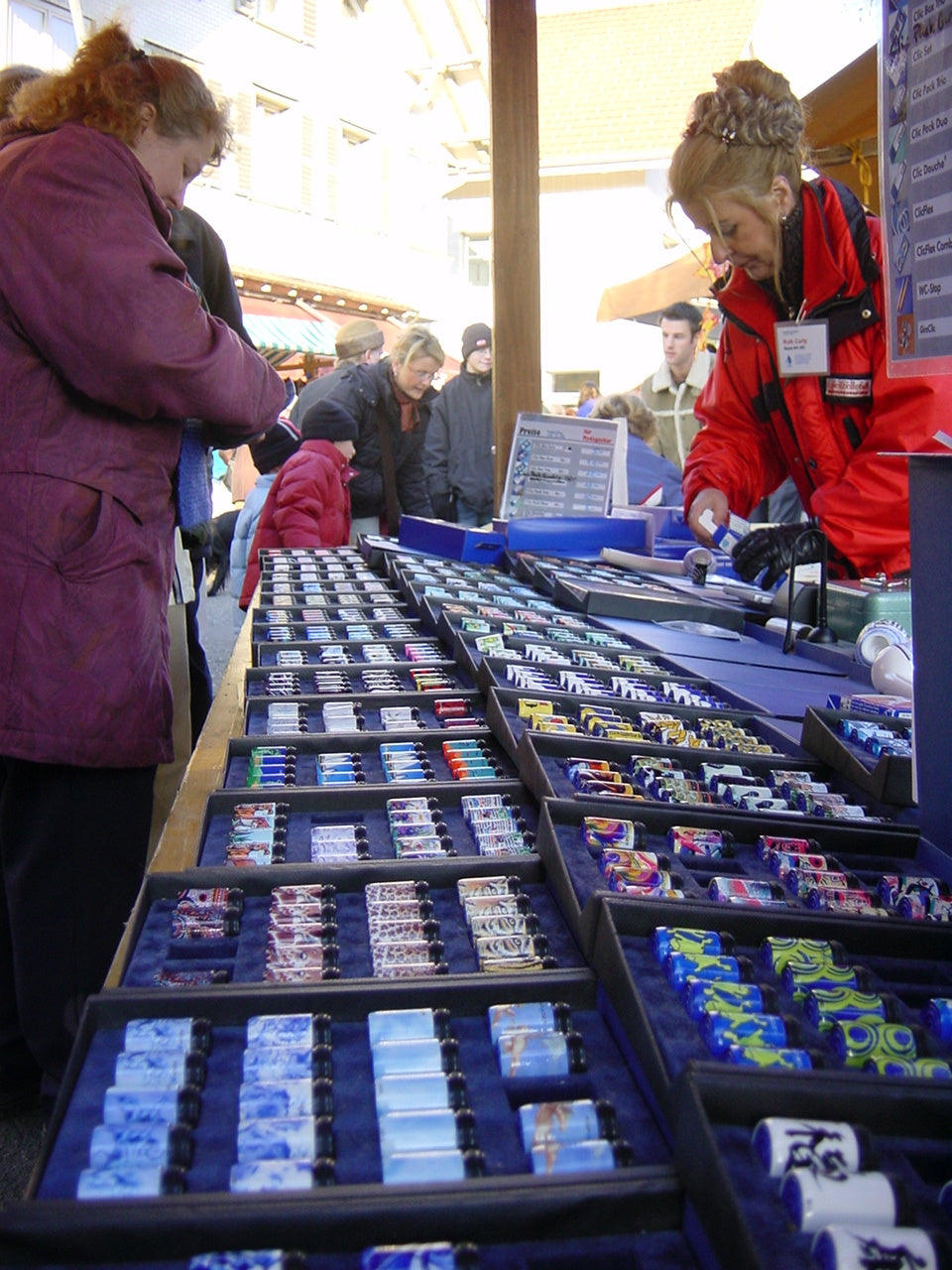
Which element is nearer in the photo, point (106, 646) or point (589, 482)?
point (106, 646)

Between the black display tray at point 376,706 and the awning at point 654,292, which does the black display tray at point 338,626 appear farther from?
the awning at point 654,292

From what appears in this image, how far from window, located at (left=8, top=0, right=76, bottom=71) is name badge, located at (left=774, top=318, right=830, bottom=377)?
40.2ft

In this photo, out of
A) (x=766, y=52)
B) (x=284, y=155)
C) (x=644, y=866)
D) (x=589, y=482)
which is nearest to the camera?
(x=644, y=866)

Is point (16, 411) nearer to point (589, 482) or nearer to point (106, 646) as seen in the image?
point (106, 646)

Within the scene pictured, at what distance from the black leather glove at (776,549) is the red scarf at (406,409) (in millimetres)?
2651

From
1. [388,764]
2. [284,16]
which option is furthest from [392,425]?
[284,16]

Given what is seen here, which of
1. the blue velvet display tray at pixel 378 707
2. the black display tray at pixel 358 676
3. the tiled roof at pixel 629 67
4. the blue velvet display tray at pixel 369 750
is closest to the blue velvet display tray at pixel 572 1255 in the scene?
the blue velvet display tray at pixel 369 750

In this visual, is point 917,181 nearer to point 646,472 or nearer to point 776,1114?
point 776,1114

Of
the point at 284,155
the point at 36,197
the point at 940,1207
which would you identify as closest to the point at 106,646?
the point at 36,197

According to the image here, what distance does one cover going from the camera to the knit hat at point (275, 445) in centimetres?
246

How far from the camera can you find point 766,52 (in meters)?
5.69

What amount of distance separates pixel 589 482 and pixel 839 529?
68.2 inches

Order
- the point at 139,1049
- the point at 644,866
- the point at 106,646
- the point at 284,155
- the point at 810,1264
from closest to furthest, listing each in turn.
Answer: the point at 810,1264, the point at 139,1049, the point at 644,866, the point at 106,646, the point at 284,155

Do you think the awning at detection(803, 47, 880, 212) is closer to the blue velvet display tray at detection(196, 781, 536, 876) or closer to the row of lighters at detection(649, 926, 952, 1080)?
the blue velvet display tray at detection(196, 781, 536, 876)
